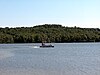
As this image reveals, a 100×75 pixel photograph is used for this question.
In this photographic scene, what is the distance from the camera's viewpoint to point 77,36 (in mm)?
180750

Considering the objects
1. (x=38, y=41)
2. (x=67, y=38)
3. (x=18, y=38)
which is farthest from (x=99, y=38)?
(x=18, y=38)

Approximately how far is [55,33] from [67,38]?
14122 mm

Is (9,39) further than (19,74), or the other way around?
(9,39)

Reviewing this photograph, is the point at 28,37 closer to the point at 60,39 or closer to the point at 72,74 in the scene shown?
the point at 60,39

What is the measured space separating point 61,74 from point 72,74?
49.3 inches

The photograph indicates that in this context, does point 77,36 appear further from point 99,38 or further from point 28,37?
point 28,37

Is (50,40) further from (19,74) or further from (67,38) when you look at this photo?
(19,74)

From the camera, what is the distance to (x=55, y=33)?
191875mm

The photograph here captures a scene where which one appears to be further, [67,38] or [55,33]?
[55,33]

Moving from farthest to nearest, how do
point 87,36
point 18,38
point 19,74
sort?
point 87,36, point 18,38, point 19,74

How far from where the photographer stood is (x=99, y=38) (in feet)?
599

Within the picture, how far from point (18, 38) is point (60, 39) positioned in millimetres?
25491

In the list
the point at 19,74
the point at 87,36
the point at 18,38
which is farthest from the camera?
the point at 87,36

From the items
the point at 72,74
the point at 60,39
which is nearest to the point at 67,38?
the point at 60,39
